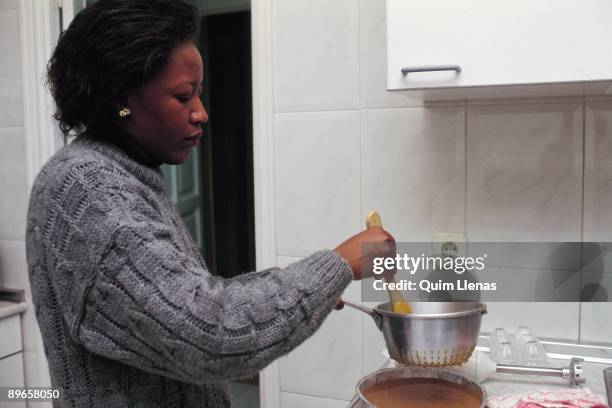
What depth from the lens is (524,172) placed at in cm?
130

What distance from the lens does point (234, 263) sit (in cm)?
310

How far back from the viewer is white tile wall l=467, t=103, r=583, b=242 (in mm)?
1271

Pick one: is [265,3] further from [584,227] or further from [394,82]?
[584,227]

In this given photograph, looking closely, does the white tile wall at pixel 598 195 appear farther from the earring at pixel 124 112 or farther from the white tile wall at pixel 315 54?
the earring at pixel 124 112

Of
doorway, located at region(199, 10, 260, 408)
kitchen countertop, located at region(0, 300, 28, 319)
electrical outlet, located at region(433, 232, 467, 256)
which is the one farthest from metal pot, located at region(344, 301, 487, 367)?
doorway, located at region(199, 10, 260, 408)

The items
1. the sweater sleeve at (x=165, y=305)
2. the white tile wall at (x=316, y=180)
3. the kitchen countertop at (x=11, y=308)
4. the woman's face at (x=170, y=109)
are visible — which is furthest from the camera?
the kitchen countertop at (x=11, y=308)

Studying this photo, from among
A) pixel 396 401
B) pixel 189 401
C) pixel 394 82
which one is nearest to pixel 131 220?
pixel 189 401

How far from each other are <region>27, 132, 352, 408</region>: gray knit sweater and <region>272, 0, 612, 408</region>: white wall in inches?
26.6

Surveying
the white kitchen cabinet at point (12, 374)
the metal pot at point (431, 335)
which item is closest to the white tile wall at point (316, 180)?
the metal pot at point (431, 335)

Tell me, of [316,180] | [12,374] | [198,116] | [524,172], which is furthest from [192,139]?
[12,374]

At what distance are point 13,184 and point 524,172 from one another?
5.10ft

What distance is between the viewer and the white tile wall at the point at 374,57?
140 centimetres

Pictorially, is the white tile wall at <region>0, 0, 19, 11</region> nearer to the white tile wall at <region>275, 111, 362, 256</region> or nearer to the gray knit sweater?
the white tile wall at <region>275, 111, 362, 256</region>

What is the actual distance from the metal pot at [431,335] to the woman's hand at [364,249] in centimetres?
14
